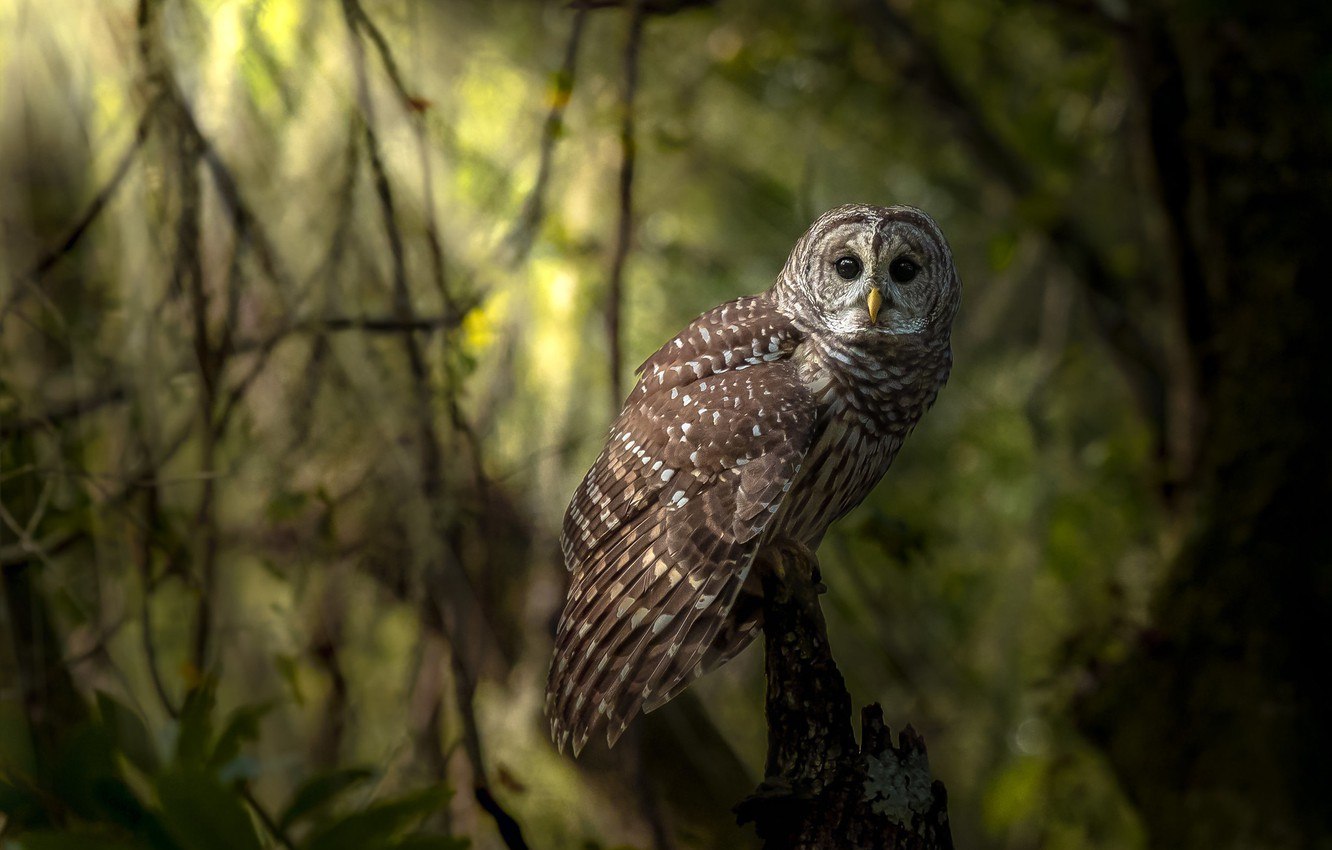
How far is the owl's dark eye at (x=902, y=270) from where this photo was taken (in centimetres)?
227

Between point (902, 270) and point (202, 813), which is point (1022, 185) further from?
point (202, 813)

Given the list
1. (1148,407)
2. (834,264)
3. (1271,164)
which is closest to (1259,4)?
(1271,164)

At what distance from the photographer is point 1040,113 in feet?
15.9

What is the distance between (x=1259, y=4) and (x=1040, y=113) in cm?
86

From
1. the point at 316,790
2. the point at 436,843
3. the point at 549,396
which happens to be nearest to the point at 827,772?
the point at 436,843

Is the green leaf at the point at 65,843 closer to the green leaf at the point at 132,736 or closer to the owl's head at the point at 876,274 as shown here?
the green leaf at the point at 132,736

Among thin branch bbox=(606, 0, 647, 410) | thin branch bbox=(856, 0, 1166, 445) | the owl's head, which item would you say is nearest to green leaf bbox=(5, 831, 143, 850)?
the owl's head

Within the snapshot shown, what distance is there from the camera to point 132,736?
2.25m

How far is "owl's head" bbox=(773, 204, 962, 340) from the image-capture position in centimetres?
224

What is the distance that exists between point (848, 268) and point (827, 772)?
94cm

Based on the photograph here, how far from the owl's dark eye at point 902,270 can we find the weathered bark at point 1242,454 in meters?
2.30

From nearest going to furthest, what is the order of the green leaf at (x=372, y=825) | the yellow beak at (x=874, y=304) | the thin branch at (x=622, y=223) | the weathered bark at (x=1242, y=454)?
the green leaf at (x=372, y=825)
the yellow beak at (x=874, y=304)
the thin branch at (x=622, y=223)
the weathered bark at (x=1242, y=454)

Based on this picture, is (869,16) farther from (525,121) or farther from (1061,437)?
(1061,437)

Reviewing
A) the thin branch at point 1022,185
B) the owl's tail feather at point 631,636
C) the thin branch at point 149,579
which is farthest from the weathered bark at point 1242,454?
the thin branch at point 149,579
